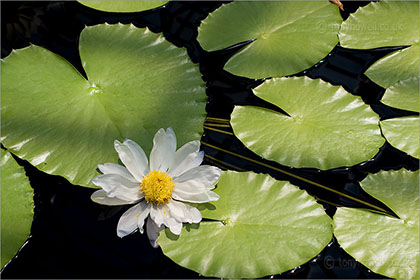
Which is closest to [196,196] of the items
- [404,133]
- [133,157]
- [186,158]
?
[186,158]

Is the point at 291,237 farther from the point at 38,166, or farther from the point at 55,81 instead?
the point at 55,81

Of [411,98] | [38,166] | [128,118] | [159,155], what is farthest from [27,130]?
[411,98]

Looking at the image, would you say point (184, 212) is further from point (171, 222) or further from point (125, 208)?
point (125, 208)

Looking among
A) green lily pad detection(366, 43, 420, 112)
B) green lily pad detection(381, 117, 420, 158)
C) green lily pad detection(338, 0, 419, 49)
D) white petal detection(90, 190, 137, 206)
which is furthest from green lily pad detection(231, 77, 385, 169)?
white petal detection(90, 190, 137, 206)

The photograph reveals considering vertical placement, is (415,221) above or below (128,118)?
below

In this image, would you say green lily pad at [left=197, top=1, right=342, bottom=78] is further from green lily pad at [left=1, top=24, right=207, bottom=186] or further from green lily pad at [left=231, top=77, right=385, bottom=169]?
green lily pad at [left=1, top=24, right=207, bottom=186]
